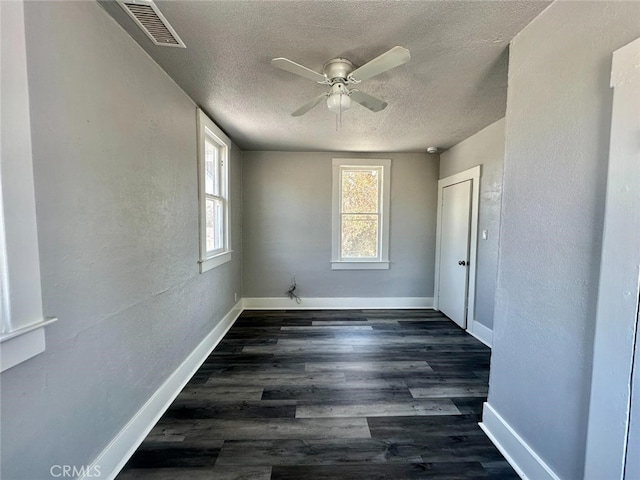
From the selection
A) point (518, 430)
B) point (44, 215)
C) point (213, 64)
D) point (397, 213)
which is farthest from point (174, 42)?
point (397, 213)

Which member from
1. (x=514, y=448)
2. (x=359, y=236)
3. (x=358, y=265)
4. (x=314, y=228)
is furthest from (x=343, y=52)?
(x=358, y=265)

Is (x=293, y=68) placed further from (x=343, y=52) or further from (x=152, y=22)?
(x=152, y=22)

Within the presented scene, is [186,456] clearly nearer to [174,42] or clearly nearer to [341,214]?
[174,42]

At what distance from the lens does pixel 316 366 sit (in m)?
Answer: 2.50

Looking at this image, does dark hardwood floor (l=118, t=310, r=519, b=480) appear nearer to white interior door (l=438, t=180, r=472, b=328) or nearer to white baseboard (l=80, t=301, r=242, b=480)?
white baseboard (l=80, t=301, r=242, b=480)

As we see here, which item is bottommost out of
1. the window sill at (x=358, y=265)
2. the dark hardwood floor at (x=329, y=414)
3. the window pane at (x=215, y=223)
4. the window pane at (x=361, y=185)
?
the dark hardwood floor at (x=329, y=414)

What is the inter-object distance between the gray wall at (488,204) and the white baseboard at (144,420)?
3058 millimetres

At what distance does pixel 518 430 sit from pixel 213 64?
2882mm

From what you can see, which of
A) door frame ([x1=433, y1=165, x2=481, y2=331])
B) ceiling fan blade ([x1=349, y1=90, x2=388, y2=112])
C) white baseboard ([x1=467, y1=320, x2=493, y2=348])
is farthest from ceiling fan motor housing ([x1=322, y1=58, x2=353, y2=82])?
white baseboard ([x1=467, y1=320, x2=493, y2=348])

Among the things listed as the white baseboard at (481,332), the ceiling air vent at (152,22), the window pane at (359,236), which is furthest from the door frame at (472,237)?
the ceiling air vent at (152,22)

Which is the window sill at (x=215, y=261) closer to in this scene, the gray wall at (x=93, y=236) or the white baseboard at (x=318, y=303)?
the gray wall at (x=93, y=236)

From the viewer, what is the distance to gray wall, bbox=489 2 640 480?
43.1 inches

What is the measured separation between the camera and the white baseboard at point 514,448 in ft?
4.38

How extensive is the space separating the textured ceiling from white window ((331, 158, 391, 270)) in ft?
4.33
